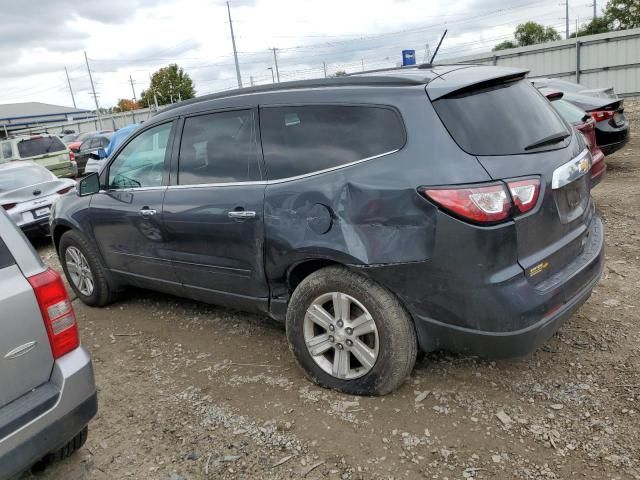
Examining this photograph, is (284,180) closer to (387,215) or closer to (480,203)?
(387,215)

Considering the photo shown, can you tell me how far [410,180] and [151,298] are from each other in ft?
11.2

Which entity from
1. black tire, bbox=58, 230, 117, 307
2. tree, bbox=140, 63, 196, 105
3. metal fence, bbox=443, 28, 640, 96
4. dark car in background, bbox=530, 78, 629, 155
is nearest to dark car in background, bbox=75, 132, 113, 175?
black tire, bbox=58, 230, 117, 307

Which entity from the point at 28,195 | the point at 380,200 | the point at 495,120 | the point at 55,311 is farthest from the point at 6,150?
the point at 495,120

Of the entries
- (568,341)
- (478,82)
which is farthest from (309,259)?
(568,341)

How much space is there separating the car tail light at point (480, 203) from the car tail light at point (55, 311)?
72.2 inches

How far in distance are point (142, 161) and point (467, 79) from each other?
2.64 meters

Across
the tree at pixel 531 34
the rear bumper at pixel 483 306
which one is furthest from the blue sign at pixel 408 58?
the tree at pixel 531 34

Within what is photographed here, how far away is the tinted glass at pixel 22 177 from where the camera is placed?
825cm

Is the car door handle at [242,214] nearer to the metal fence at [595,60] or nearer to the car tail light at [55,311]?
the car tail light at [55,311]

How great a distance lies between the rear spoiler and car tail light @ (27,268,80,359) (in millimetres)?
2035

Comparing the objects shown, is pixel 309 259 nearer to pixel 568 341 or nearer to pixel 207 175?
→ pixel 207 175

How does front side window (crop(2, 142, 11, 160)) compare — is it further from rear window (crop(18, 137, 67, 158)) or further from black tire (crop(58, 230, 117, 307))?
black tire (crop(58, 230, 117, 307))

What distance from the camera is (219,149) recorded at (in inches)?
144

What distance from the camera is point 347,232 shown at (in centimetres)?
286
